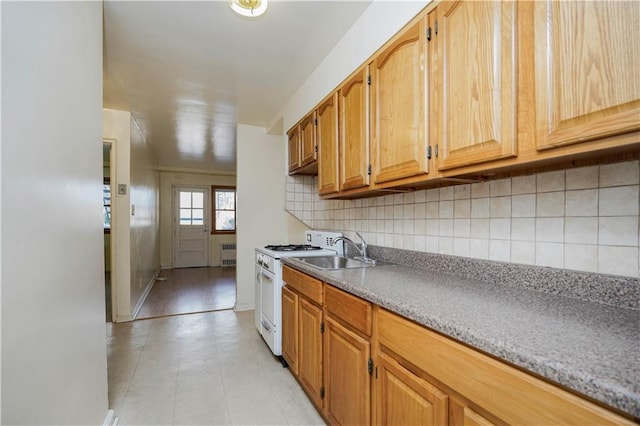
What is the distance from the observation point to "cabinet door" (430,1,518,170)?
0.98 metres

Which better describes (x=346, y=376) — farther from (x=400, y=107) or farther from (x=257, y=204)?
(x=257, y=204)

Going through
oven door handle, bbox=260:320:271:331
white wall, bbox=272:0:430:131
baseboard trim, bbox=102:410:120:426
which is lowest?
baseboard trim, bbox=102:410:120:426

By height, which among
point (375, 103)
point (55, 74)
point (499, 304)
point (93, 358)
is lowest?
point (93, 358)

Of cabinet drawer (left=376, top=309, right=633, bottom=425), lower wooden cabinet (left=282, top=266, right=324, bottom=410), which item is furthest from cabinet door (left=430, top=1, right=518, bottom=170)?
lower wooden cabinet (left=282, top=266, right=324, bottom=410)

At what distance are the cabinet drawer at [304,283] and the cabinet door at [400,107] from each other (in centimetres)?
69

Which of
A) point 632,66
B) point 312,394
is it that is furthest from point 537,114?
point 312,394

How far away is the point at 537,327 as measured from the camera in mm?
781

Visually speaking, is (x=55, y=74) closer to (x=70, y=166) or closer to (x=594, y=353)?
(x=70, y=166)

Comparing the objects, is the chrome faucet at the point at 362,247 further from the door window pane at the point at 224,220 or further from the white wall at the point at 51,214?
the door window pane at the point at 224,220

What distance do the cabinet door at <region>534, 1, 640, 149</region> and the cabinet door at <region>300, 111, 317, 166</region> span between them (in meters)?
1.67

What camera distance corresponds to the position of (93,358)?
4.66ft

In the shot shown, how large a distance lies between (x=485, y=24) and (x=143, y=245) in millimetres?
4701

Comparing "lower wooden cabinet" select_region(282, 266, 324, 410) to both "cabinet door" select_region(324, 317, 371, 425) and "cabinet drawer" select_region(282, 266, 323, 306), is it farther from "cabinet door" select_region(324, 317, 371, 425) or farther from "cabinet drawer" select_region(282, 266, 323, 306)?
"cabinet door" select_region(324, 317, 371, 425)

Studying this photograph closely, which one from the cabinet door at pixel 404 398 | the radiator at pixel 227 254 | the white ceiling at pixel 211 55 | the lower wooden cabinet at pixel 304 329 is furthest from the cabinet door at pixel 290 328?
the radiator at pixel 227 254
